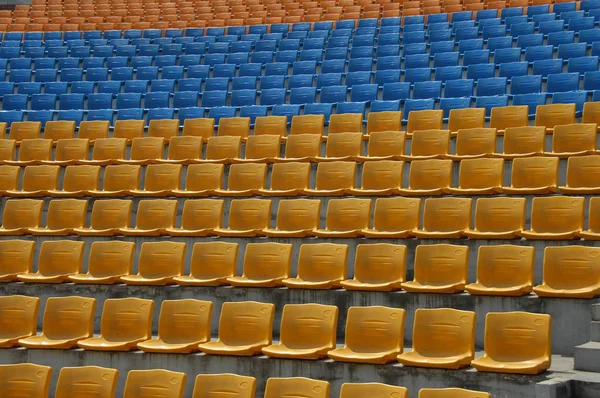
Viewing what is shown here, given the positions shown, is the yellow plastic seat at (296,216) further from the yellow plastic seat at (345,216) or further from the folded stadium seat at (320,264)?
the folded stadium seat at (320,264)

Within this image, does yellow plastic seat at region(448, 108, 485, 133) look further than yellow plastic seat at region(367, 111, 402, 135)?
No

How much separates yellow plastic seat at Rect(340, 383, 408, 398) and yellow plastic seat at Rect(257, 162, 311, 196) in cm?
286

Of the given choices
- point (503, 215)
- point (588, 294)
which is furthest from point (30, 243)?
point (588, 294)

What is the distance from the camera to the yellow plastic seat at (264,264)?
4.95m

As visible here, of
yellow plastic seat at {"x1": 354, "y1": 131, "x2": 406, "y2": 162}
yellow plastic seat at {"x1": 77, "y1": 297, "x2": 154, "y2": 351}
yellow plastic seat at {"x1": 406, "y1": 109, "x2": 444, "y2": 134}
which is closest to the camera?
yellow plastic seat at {"x1": 77, "y1": 297, "x2": 154, "y2": 351}

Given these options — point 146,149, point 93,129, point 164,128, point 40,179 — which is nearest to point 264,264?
point 146,149

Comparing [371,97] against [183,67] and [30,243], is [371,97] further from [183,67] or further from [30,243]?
[30,243]

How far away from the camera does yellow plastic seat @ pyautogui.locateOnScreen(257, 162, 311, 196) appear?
6.07 metres

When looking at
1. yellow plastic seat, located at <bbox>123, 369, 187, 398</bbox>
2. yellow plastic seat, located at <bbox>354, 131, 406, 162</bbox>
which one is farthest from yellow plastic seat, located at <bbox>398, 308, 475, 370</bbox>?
yellow plastic seat, located at <bbox>354, 131, 406, 162</bbox>

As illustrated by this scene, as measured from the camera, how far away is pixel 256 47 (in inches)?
399

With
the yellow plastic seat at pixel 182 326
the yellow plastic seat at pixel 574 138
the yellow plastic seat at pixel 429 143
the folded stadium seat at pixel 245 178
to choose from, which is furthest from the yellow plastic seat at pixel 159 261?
the yellow plastic seat at pixel 574 138

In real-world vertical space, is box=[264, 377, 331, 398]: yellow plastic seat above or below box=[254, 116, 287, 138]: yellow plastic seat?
below

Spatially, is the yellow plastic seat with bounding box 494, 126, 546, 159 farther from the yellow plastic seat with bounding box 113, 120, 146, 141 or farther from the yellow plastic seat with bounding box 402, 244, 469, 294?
the yellow plastic seat with bounding box 113, 120, 146, 141

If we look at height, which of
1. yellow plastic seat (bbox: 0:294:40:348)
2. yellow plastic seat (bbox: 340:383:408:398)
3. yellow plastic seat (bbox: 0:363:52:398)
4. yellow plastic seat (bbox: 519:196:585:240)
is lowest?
yellow plastic seat (bbox: 0:363:52:398)
